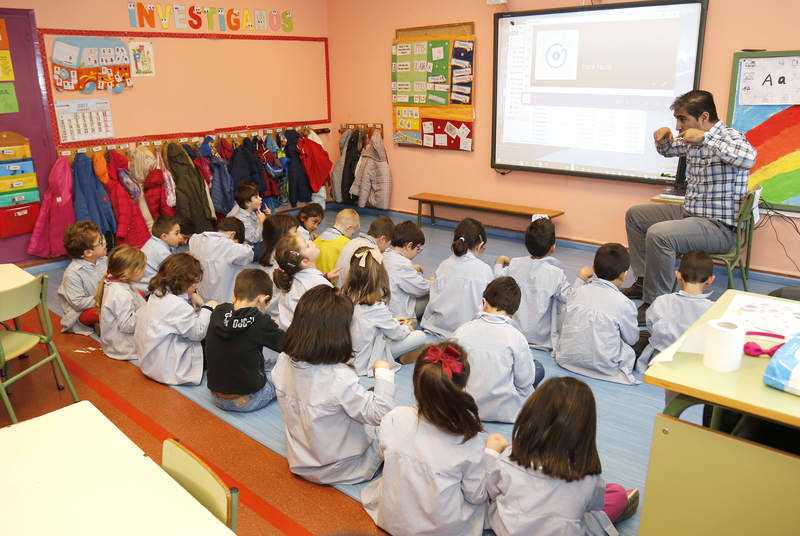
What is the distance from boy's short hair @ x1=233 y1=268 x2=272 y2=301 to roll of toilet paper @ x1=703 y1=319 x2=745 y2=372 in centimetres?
193

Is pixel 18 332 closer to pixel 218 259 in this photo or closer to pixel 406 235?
pixel 218 259

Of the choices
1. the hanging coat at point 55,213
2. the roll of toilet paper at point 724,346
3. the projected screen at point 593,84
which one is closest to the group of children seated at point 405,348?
the roll of toilet paper at point 724,346

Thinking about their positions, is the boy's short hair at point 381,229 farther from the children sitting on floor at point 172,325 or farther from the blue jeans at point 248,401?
the blue jeans at point 248,401

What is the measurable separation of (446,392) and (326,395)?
0.62 meters

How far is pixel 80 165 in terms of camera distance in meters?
5.31

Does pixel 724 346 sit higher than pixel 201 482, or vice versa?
pixel 724 346

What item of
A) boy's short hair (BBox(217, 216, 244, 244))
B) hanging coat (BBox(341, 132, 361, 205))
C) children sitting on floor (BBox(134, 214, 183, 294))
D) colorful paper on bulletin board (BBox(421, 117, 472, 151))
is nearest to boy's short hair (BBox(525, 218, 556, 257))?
boy's short hair (BBox(217, 216, 244, 244))

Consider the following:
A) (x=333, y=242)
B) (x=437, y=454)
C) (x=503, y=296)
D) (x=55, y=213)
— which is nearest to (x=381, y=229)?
(x=333, y=242)

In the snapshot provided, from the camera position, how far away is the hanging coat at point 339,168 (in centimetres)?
712

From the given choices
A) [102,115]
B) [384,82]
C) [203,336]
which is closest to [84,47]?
[102,115]

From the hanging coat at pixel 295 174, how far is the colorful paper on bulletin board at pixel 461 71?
182cm

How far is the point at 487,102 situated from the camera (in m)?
6.02

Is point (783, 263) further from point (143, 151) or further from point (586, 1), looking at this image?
point (143, 151)

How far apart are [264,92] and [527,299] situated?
4361 mm
